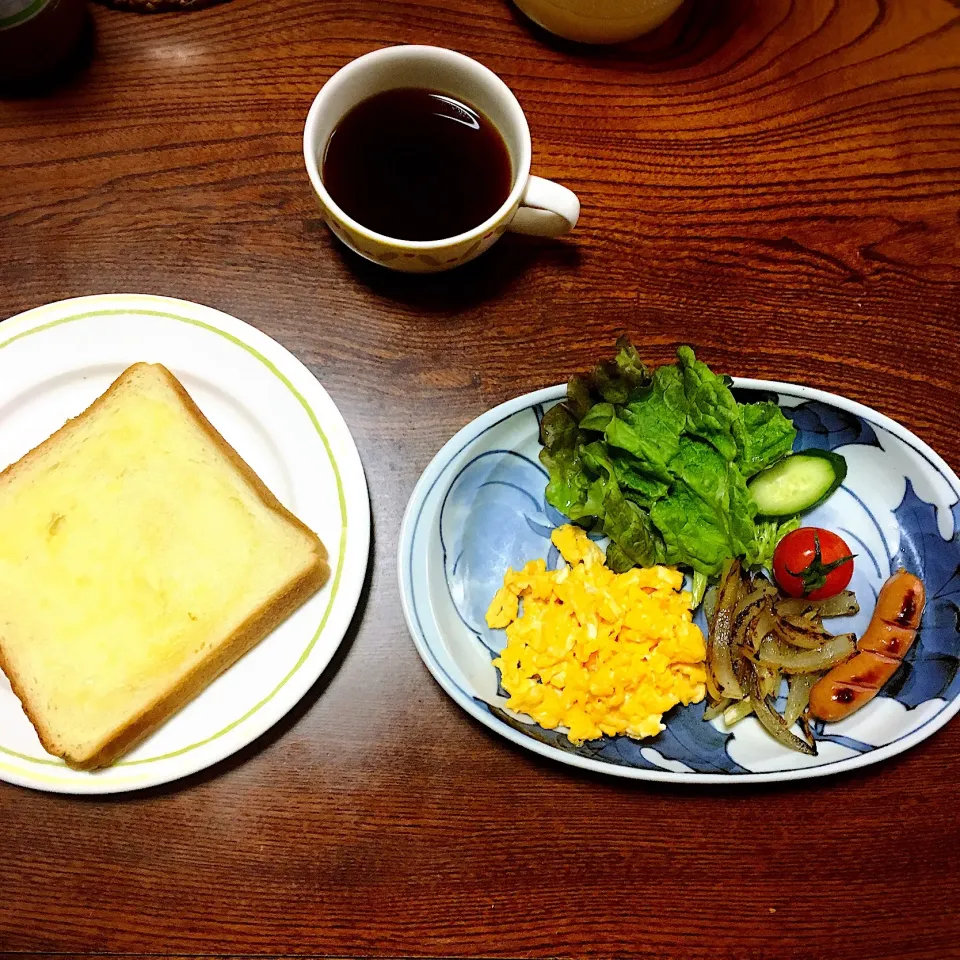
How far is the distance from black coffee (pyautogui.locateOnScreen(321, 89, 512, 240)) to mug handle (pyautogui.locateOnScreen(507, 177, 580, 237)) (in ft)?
0.18

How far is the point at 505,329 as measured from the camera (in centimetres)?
149

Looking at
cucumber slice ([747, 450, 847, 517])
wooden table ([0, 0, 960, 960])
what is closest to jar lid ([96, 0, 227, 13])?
wooden table ([0, 0, 960, 960])

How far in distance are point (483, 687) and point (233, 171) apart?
1.06 meters

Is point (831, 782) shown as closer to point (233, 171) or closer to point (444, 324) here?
point (444, 324)

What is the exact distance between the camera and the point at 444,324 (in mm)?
1483

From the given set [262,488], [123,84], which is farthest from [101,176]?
[262,488]

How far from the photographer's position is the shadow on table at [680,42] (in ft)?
5.13

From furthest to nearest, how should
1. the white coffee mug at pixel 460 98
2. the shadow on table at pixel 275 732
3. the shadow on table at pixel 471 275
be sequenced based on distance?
the shadow on table at pixel 471 275 < the shadow on table at pixel 275 732 < the white coffee mug at pixel 460 98

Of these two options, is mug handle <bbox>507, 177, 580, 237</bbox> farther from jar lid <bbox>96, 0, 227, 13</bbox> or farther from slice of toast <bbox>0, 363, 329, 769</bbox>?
jar lid <bbox>96, 0, 227, 13</bbox>

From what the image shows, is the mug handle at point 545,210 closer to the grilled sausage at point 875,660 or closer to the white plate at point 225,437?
the white plate at point 225,437

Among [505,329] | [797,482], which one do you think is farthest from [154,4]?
[797,482]

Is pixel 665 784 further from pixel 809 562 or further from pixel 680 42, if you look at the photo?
pixel 680 42

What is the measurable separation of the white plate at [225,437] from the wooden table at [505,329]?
114 mm

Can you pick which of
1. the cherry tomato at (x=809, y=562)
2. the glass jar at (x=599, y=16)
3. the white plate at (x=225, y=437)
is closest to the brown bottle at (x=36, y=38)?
the white plate at (x=225, y=437)
